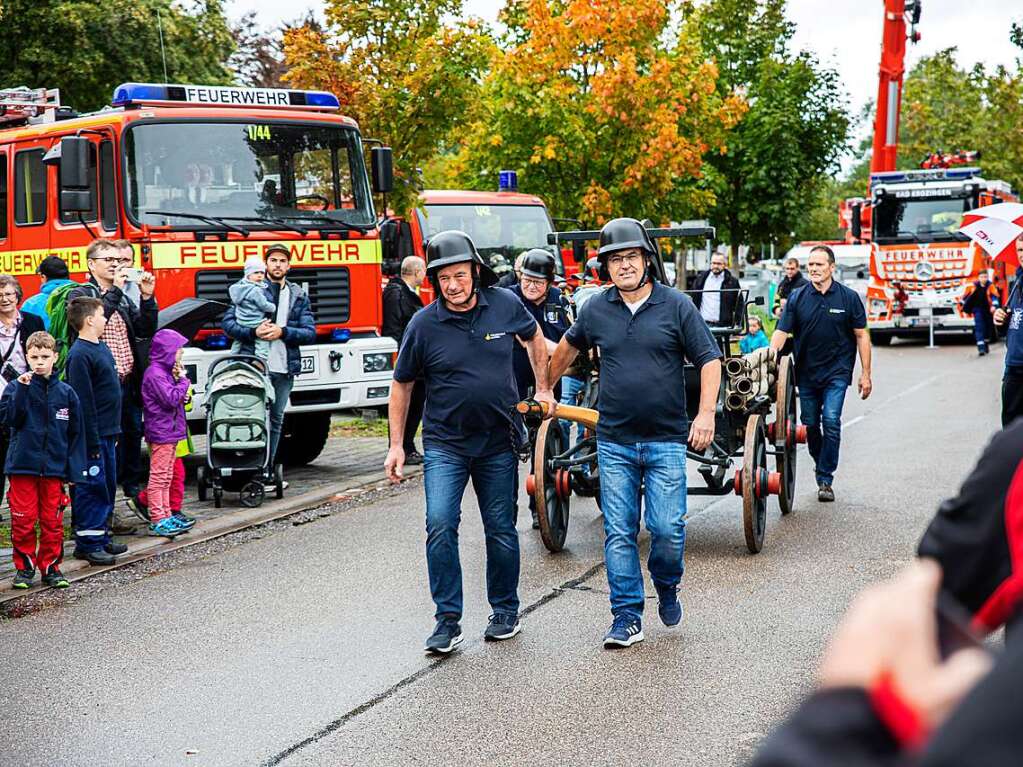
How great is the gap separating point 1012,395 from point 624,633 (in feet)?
13.9

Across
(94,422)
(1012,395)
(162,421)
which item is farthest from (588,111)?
(94,422)

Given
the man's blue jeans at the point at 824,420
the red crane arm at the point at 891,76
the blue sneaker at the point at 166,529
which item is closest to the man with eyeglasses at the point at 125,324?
the blue sneaker at the point at 166,529

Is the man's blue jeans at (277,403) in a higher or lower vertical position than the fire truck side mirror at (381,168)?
lower

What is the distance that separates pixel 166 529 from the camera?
8.91 metres

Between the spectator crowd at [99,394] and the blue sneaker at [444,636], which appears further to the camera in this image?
the spectator crowd at [99,394]

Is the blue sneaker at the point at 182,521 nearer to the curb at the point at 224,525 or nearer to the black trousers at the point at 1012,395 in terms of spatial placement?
the curb at the point at 224,525

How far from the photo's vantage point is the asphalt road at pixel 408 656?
4984mm

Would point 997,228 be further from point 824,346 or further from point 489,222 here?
point 489,222

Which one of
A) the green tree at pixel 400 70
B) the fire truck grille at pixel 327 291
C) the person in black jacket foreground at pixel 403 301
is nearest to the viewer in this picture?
the fire truck grille at pixel 327 291

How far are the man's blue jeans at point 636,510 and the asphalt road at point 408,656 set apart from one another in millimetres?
293

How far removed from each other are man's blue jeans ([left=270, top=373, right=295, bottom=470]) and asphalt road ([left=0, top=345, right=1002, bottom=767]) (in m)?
1.29

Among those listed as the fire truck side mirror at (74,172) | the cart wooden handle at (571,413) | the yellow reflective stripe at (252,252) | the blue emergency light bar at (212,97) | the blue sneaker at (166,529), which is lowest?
the blue sneaker at (166,529)

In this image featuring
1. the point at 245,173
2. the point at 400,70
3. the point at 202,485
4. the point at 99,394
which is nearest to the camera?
the point at 99,394

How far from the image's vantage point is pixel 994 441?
Result: 2084 millimetres
